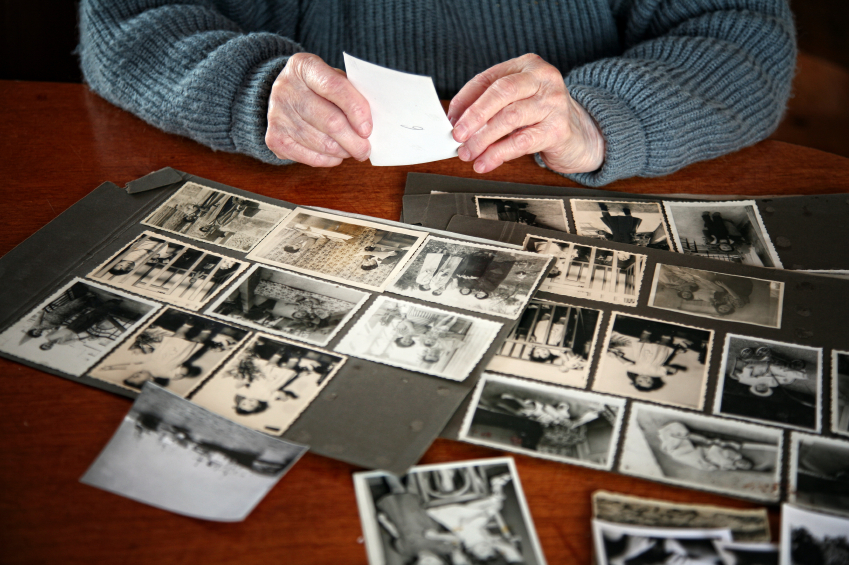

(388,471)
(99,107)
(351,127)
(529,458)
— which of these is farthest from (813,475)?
(99,107)

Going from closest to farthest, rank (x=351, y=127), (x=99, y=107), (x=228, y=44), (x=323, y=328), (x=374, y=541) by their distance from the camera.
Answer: (x=374, y=541)
(x=323, y=328)
(x=351, y=127)
(x=228, y=44)
(x=99, y=107)

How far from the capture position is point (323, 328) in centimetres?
61

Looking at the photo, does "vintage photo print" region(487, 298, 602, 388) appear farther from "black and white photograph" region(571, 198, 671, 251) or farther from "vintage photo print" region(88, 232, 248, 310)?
"vintage photo print" region(88, 232, 248, 310)

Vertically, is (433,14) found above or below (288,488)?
above

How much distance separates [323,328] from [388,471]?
0.58 ft

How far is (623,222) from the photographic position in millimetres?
778

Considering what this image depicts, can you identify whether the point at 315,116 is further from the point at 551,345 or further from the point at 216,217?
the point at 551,345

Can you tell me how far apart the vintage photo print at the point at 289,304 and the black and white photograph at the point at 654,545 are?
297 mm

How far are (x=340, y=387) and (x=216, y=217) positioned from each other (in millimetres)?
332

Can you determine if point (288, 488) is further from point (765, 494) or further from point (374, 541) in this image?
point (765, 494)

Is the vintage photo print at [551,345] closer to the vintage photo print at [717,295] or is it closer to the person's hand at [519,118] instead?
the vintage photo print at [717,295]

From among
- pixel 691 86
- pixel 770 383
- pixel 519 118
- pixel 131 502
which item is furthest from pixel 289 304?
pixel 691 86

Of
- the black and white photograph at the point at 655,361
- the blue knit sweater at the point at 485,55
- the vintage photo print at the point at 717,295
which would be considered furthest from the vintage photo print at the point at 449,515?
the blue knit sweater at the point at 485,55

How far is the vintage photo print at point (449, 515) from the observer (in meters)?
0.44
